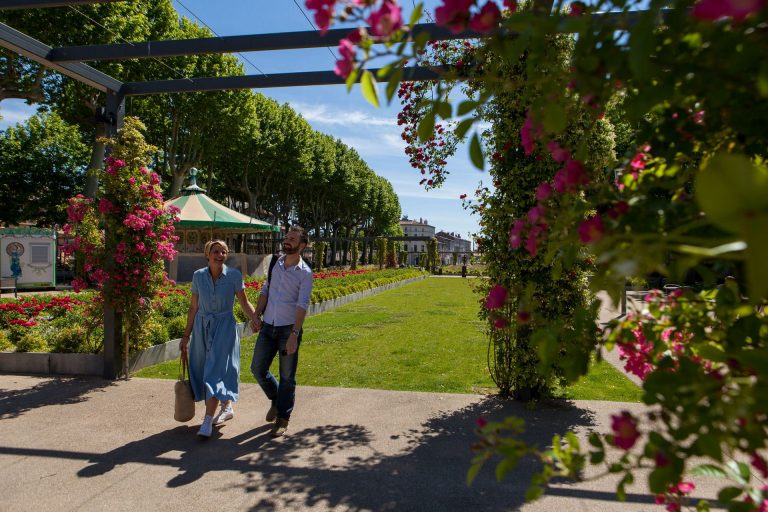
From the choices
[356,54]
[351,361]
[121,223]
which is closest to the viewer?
A: [356,54]

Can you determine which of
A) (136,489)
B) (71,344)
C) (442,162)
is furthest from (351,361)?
(136,489)

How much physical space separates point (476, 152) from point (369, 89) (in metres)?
0.29

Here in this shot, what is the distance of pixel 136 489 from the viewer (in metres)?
3.68

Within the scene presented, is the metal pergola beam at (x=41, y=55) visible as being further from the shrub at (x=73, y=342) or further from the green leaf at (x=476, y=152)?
the green leaf at (x=476, y=152)

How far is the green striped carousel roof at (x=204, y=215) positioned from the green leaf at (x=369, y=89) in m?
22.5

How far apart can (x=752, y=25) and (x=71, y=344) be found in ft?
27.8

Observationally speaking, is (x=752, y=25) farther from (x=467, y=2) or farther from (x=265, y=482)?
(x=265, y=482)

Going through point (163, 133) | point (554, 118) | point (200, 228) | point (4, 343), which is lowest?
point (4, 343)

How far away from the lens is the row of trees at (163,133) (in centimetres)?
1812

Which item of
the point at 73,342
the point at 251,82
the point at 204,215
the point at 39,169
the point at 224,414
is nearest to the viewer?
the point at 224,414

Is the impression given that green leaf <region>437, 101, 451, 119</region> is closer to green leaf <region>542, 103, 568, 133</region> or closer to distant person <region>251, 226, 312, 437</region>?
green leaf <region>542, 103, 568, 133</region>

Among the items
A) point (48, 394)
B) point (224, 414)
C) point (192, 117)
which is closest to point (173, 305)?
point (48, 394)

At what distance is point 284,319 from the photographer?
4957mm

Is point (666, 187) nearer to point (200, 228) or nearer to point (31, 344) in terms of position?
point (31, 344)
